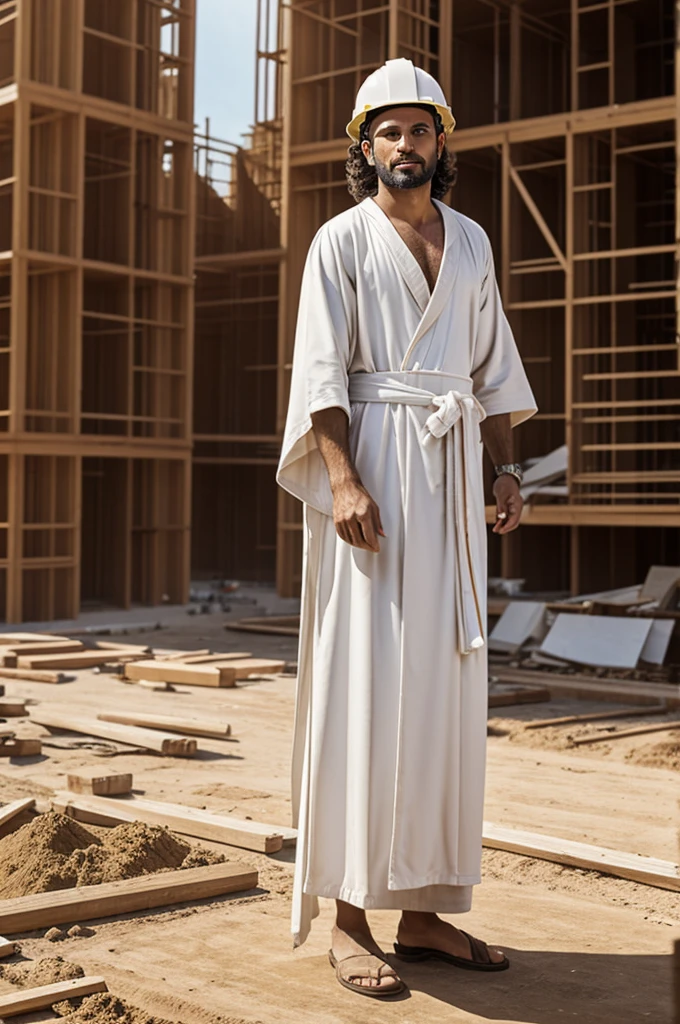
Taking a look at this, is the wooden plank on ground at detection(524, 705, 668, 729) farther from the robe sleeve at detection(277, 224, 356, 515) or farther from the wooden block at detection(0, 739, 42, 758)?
the robe sleeve at detection(277, 224, 356, 515)

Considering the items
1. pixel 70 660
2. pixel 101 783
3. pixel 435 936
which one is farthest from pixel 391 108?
pixel 70 660

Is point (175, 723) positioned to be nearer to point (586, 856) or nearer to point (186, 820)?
point (186, 820)

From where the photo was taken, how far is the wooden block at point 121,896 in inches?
167

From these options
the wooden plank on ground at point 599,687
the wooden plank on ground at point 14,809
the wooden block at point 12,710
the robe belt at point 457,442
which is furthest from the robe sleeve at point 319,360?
the wooden plank on ground at point 599,687

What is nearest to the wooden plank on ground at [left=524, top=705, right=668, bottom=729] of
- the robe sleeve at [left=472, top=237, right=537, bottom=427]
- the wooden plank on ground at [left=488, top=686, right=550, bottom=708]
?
the wooden plank on ground at [left=488, top=686, right=550, bottom=708]

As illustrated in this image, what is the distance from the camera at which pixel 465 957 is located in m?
3.89

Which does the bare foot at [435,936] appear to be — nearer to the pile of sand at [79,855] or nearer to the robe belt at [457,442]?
the robe belt at [457,442]

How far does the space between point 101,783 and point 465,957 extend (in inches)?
109

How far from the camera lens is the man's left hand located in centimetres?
418

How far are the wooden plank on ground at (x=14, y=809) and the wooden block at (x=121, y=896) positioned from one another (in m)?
1.03

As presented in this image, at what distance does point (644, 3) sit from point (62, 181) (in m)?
8.75

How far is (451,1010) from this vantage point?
11.5 feet

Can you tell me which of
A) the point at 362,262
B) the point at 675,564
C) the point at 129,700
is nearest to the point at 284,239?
the point at 675,564

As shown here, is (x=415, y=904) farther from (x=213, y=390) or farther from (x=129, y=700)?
(x=213, y=390)
